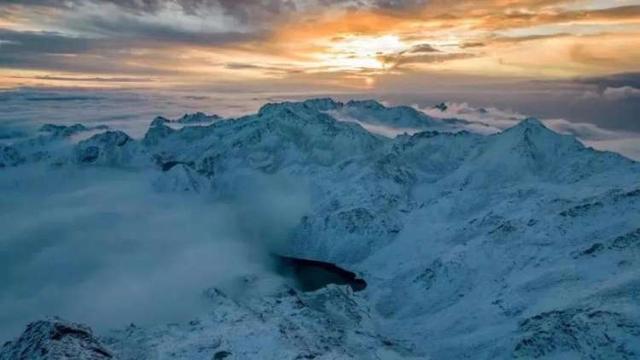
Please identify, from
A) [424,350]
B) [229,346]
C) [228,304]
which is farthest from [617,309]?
[228,304]

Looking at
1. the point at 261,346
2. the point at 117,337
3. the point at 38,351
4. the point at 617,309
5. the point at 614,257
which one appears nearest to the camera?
the point at 38,351

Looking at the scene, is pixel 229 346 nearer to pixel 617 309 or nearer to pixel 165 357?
pixel 165 357

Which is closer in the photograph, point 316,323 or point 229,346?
point 229,346

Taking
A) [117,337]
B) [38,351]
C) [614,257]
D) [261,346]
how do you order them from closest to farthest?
1. [38,351]
2. [261,346]
3. [117,337]
4. [614,257]

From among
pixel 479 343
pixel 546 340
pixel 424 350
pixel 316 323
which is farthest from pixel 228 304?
pixel 546 340

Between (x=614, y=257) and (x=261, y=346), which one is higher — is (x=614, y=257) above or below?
above

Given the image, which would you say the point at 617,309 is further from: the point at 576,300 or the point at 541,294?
the point at 541,294
